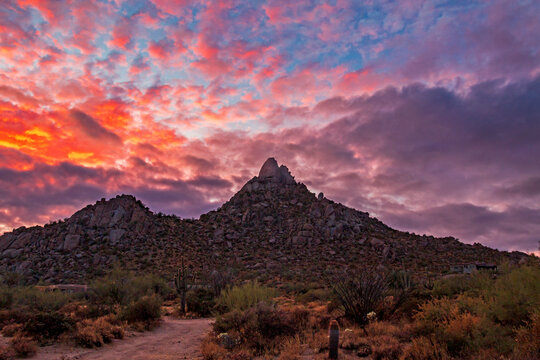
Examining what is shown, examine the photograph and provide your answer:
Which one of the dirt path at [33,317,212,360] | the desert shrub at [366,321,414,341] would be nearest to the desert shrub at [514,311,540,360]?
the desert shrub at [366,321,414,341]

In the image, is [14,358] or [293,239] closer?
[14,358]

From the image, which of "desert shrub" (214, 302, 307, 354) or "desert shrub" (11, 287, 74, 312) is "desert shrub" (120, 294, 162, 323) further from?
"desert shrub" (214, 302, 307, 354)

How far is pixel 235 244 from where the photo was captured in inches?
2210

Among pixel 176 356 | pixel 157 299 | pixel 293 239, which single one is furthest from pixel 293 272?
pixel 176 356

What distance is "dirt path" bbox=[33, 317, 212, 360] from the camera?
517 inches

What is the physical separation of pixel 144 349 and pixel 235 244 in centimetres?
4155

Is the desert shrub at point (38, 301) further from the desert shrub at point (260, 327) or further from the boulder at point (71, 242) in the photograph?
the boulder at point (71, 242)

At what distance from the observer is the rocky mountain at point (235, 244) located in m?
47.6

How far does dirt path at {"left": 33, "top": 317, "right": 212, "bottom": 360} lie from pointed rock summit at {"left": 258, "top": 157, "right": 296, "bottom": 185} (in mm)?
57724

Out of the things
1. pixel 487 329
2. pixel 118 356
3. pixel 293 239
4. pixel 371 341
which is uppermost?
pixel 293 239

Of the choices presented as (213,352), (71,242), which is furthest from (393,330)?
(71,242)

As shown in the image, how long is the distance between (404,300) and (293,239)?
37.2 metres

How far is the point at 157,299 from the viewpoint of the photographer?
73.9 feet

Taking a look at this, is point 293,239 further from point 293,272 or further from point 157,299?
point 157,299
